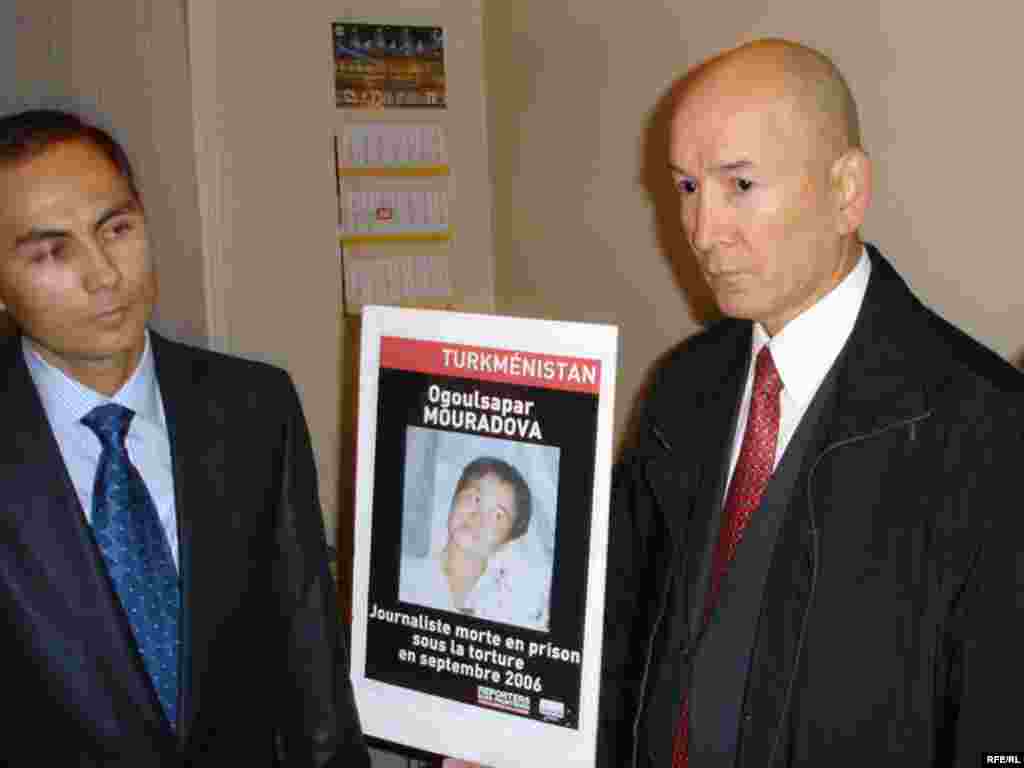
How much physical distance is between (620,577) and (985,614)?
0.59 m

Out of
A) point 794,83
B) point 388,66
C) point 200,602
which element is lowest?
point 200,602

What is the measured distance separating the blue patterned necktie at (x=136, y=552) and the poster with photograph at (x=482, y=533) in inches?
14.0

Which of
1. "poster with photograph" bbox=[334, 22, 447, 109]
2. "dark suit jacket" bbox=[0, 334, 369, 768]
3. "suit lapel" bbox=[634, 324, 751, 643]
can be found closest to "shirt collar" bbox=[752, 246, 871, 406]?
"suit lapel" bbox=[634, 324, 751, 643]

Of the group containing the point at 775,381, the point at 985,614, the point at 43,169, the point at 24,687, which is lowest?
the point at 24,687

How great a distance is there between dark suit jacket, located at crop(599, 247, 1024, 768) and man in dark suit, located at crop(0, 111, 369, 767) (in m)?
0.57

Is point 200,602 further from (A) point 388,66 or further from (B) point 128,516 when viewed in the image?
(A) point 388,66

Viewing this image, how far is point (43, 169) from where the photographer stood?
4.80 feet

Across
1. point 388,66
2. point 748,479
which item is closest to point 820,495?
point 748,479

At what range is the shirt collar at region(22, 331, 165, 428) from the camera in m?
1.53

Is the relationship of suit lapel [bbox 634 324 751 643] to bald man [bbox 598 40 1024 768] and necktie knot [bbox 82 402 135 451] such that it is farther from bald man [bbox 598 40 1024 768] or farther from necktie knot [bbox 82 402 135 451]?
necktie knot [bbox 82 402 135 451]

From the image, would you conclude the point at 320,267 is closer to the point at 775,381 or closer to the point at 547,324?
the point at 547,324

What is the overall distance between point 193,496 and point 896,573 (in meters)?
0.90

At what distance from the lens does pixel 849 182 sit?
150cm

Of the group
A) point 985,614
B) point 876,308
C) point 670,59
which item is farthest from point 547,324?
point 670,59
